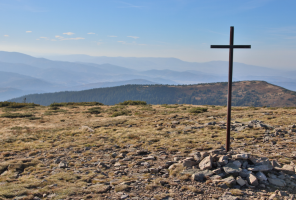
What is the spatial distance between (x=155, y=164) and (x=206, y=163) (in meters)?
2.37

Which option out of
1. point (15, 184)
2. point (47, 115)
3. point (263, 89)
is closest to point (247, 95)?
point (263, 89)

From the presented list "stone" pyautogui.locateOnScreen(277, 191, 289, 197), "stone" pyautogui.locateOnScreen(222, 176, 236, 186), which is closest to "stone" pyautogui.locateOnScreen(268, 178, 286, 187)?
"stone" pyautogui.locateOnScreen(277, 191, 289, 197)

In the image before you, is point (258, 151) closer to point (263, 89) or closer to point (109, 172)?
point (109, 172)

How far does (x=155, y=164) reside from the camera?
9.10 metres

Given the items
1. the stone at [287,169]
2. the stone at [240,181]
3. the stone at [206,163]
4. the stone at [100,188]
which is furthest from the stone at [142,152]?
the stone at [287,169]

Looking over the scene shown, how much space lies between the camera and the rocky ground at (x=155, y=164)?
667 centimetres

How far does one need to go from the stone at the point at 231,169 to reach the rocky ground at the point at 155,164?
0.04 m

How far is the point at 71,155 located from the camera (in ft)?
35.8

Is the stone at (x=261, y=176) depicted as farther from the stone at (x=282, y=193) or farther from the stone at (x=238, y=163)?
the stone at (x=282, y=193)

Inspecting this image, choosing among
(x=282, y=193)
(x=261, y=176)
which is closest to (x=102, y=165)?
(x=261, y=176)

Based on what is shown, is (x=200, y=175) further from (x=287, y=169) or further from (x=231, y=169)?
(x=287, y=169)

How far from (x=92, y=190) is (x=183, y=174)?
137 inches

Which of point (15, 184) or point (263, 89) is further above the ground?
point (263, 89)

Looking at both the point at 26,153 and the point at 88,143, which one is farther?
the point at 88,143
